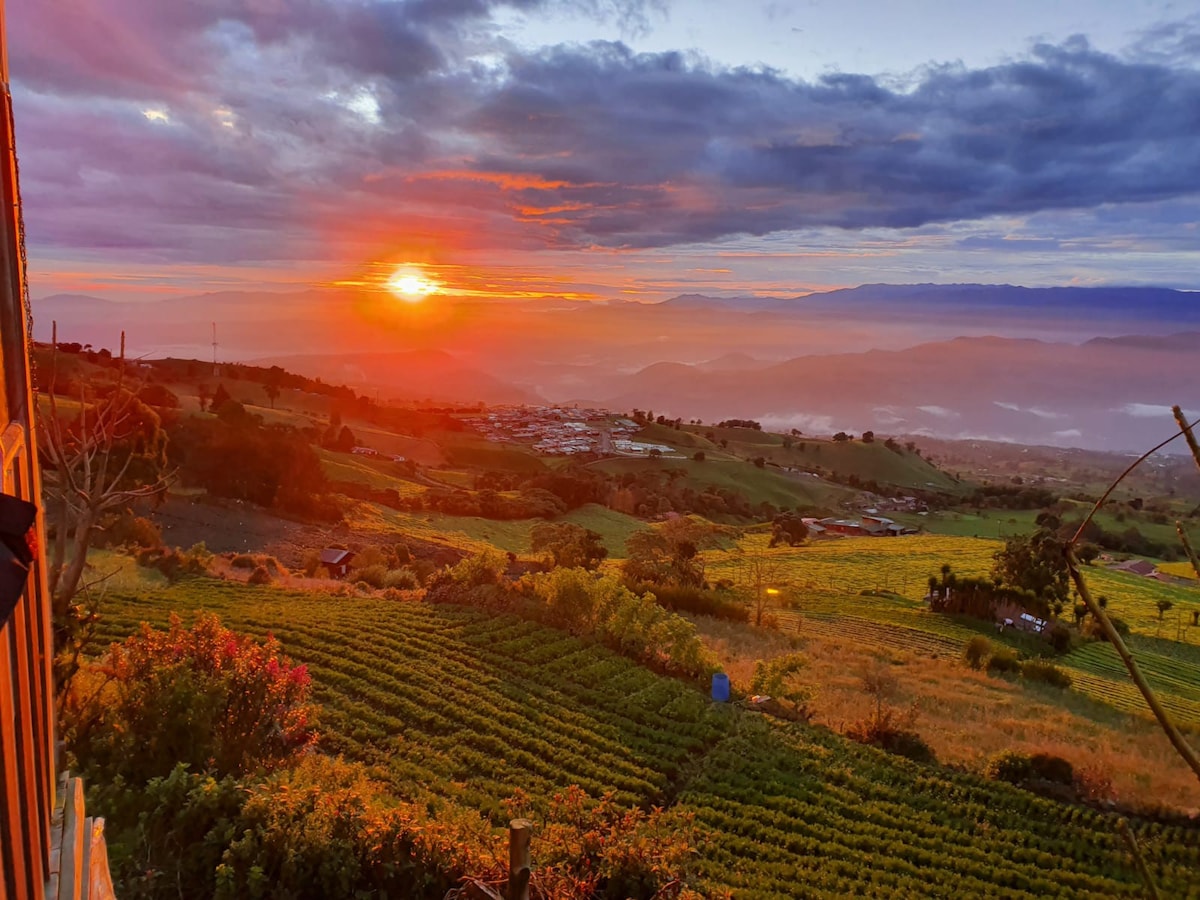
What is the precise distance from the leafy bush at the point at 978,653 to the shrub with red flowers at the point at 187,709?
75.5 feet

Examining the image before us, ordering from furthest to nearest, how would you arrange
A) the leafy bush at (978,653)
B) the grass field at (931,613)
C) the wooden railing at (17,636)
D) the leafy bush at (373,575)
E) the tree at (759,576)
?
the tree at (759,576), the grass field at (931,613), the leafy bush at (373,575), the leafy bush at (978,653), the wooden railing at (17,636)

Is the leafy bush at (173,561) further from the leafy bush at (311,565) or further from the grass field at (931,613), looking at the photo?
the grass field at (931,613)

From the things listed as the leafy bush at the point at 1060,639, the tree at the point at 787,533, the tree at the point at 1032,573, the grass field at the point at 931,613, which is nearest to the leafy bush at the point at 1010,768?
the grass field at the point at 931,613

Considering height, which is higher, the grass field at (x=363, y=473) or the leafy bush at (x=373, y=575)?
the grass field at (x=363, y=473)

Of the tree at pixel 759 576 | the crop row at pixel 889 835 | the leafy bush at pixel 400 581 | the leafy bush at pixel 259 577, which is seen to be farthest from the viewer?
the tree at pixel 759 576

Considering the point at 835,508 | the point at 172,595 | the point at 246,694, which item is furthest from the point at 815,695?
the point at 835,508

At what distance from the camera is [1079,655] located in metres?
31.6

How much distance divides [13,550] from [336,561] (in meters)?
28.3

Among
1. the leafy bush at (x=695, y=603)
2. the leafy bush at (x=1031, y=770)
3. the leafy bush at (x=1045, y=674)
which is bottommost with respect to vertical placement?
the leafy bush at (x=1045, y=674)

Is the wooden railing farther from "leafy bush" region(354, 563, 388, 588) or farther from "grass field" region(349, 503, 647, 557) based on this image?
"grass field" region(349, 503, 647, 557)

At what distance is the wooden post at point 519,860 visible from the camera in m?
4.66

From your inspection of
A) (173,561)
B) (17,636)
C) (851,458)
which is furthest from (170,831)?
(851,458)

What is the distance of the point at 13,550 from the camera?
1.95 m

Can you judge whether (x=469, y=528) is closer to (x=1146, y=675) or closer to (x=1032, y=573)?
(x=1032, y=573)
